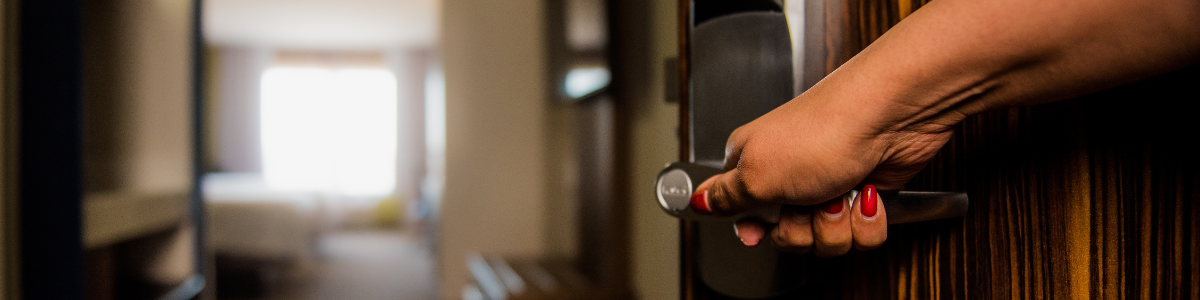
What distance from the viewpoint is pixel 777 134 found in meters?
0.23

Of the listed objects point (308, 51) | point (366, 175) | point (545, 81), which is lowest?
point (366, 175)

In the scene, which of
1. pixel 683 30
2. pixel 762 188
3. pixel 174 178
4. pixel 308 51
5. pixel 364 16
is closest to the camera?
pixel 762 188

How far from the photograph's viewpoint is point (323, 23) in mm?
4188

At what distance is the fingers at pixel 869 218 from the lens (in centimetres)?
23

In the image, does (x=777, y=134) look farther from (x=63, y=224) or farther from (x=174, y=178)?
(x=174, y=178)

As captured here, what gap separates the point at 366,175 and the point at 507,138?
3639 mm

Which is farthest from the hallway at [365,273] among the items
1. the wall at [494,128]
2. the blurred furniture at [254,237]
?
the wall at [494,128]

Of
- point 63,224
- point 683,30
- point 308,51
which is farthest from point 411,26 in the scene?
point 683,30

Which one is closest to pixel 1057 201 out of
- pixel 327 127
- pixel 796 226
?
pixel 796 226

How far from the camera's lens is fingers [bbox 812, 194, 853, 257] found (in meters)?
0.24

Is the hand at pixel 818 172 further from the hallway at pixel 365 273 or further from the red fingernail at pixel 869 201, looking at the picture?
the hallway at pixel 365 273

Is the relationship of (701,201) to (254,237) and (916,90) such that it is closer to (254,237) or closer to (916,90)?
(916,90)

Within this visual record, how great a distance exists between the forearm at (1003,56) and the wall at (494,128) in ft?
5.25

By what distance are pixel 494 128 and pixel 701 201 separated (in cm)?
157
